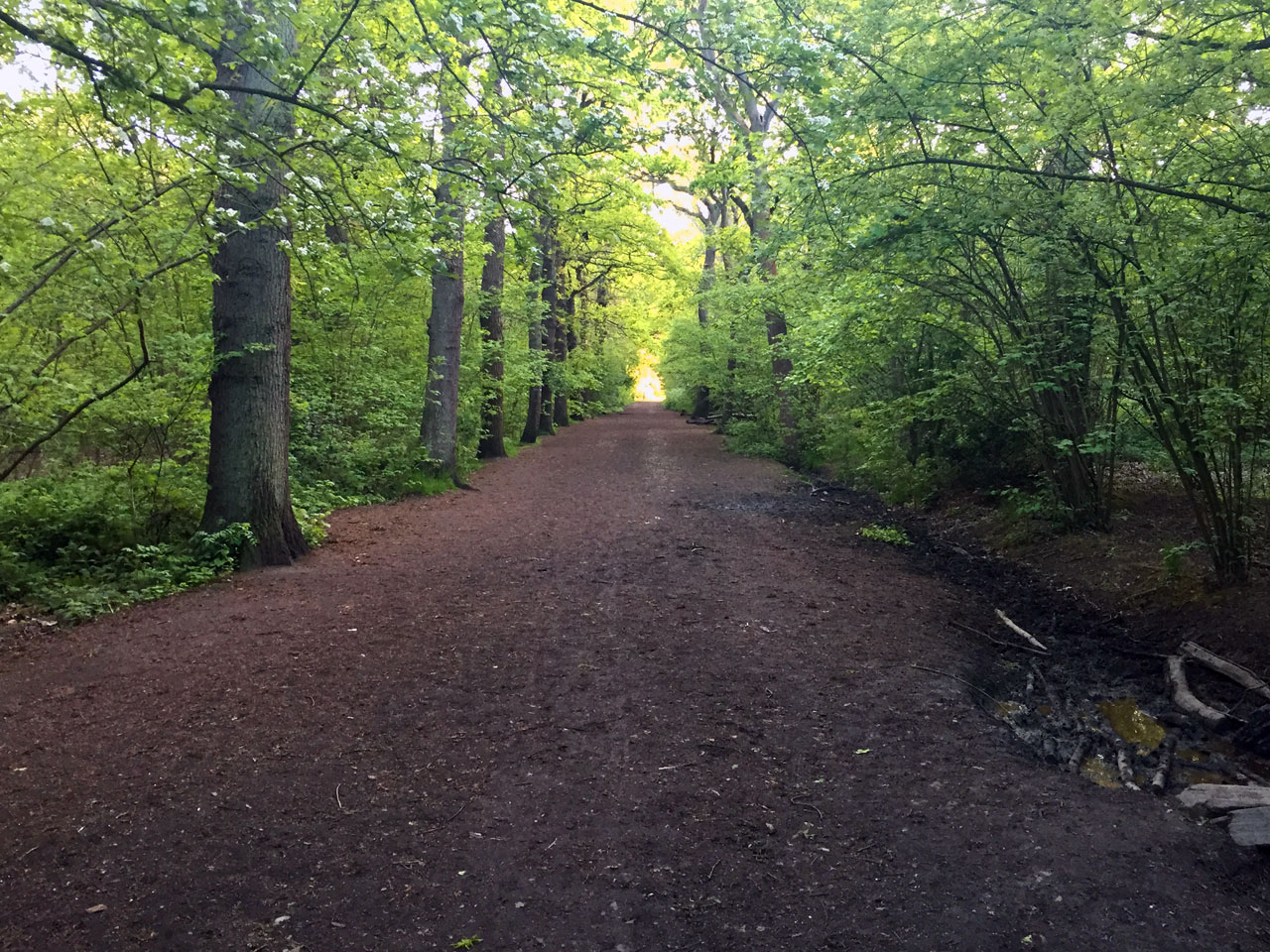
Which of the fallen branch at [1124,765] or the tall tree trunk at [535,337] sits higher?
the tall tree trunk at [535,337]

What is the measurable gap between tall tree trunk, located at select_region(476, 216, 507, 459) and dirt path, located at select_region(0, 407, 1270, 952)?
10.4m

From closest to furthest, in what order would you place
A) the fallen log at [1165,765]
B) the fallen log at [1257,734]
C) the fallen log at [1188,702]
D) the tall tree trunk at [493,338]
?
the fallen log at [1165,765] → the fallen log at [1257,734] → the fallen log at [1188,702] → the tall tree trunk at [493,338]

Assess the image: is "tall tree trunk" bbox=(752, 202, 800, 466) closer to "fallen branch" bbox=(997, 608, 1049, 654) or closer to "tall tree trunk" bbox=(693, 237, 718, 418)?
"tall tree trunk" bbox=(693, 237, 718, 418)

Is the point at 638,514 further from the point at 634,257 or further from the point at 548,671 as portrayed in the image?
the point at 634,257

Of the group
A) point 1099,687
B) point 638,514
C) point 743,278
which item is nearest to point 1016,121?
point 1099,687

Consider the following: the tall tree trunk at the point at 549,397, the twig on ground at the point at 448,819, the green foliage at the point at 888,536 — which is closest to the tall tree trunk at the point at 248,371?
the twig on ground at the point at 448,819

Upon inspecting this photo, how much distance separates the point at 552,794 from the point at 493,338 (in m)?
14.9

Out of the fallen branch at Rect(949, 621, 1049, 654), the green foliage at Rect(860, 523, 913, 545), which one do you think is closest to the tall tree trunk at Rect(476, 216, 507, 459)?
the green foliage at Rect(860, 523, 913, 545)

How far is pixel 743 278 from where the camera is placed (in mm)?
20062

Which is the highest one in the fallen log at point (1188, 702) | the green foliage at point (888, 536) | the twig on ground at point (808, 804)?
the green foliage at point (888, 536)

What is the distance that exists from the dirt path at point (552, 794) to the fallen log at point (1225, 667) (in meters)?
1.75

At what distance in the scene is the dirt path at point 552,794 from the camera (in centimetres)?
300

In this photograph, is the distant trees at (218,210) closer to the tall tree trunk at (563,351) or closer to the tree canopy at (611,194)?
the tree canopy at (611,194)

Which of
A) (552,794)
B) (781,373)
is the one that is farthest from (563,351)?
(552,794)
